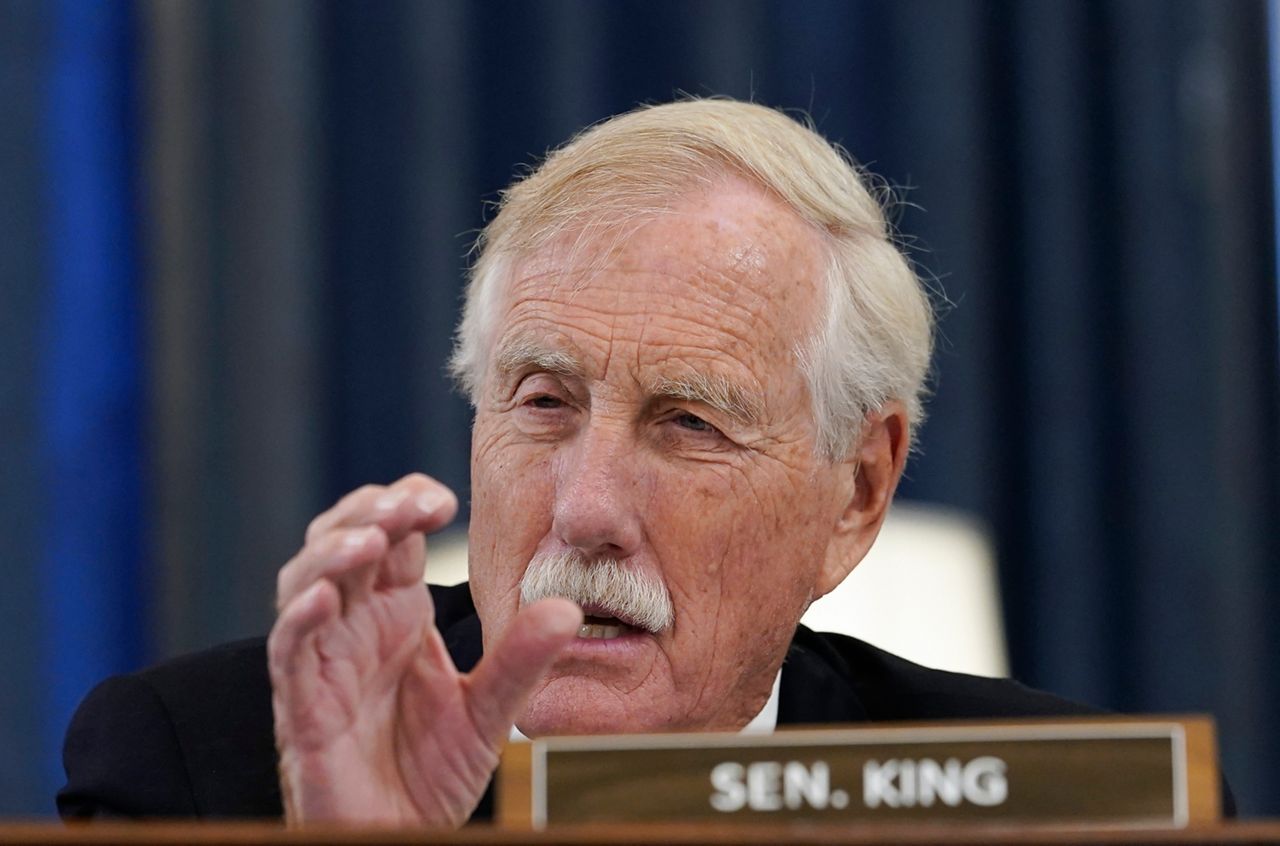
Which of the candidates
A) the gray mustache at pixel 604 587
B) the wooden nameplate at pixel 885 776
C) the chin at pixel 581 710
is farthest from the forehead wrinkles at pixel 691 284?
the wooden nameplate at pixel 885 776

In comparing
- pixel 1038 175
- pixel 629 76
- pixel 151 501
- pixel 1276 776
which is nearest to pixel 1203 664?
pixel 1276 776

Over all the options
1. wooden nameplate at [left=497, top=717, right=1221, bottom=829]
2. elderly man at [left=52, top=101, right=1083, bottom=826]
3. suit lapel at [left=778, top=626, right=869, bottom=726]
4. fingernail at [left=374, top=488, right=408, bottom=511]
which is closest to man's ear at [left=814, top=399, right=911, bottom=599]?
elderly man at [left=52, top=101, right=1083, bottom=826]

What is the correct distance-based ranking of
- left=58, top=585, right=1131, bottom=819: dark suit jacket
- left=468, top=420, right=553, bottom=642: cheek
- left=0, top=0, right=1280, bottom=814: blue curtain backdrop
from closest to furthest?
1. left=58, top=585, right=1131, bottom=819: dark suit jacket
2. left=468, top=420, right=553, bottom=642: cheek
3. left=0, top=0, right=1280, bottom=814: blue curtain backdrop

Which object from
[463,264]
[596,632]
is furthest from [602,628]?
[463,264]

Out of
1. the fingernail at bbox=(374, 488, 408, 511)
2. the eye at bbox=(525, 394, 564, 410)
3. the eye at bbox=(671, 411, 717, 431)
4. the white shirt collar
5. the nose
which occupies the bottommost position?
the white shirt collar

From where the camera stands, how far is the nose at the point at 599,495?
64.7 inches

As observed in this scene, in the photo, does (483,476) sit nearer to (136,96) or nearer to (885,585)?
(885,585)

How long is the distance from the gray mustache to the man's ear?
0.97ft

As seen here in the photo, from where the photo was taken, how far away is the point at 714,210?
183cm

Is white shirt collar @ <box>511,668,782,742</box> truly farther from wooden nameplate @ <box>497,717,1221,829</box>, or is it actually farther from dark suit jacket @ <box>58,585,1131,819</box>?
wooden nameplate @ <box>497,717,1221,829</box>

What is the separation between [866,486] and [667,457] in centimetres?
35

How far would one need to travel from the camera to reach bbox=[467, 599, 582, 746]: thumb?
1134mm

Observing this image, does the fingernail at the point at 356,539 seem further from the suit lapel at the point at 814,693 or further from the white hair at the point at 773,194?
the suit lapel at the point at 814,693

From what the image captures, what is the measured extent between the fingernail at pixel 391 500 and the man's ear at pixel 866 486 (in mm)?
887
